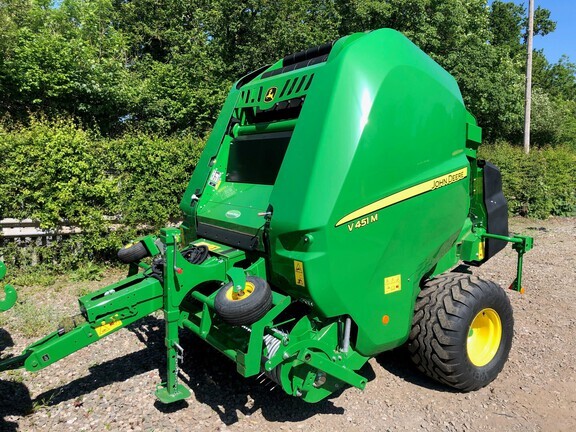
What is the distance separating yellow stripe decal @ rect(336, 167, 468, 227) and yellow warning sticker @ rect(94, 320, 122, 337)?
1564 millimetres

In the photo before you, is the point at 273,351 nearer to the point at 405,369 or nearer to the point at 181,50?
the point at 405,369

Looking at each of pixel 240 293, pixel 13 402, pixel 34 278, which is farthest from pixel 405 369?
pixel 34 278

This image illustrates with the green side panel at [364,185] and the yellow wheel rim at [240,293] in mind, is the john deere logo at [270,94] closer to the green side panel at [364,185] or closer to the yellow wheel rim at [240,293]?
the green side panel at [364,185]

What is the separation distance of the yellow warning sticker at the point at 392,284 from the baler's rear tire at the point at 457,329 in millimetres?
402

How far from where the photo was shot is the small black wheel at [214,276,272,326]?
236cm

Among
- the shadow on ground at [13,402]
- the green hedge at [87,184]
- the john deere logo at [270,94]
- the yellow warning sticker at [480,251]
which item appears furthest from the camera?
the green hedge at [87,184]

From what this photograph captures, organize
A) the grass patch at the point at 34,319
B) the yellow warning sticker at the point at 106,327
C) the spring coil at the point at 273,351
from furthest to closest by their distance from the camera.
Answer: the grass patch at the point at 34,319 < the yellow warning sticker at the point at 106,327 < the spring coil at the point at 273,351

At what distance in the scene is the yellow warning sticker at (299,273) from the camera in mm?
2578

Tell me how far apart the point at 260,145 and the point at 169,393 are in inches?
79.2

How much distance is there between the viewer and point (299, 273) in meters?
2.60

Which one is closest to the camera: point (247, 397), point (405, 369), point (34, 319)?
point (247, 397)

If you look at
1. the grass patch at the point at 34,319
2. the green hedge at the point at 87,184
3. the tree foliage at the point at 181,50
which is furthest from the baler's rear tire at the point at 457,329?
the tree foliage at the point at 181,50

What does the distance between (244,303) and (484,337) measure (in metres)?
2.33

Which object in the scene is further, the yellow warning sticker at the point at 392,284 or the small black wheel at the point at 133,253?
the small black wheel at the point at 133,253
